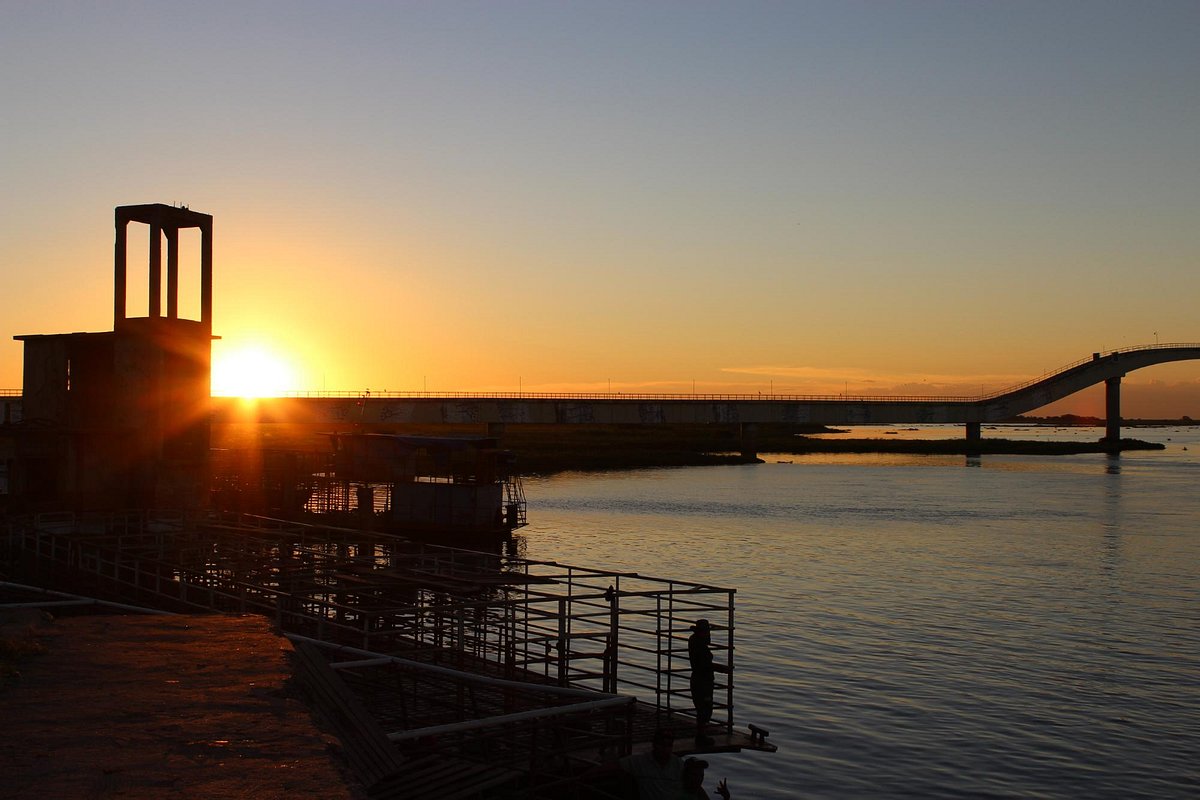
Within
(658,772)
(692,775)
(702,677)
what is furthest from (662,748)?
(702,677)

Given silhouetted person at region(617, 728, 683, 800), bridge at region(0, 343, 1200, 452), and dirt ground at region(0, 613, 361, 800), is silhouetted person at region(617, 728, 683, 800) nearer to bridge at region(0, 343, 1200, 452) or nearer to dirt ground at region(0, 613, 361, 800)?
dirt ground at region(0, 613, 361, 800)

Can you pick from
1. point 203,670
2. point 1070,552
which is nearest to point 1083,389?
point 1070,552

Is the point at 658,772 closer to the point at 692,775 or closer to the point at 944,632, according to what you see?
the point at 692,775

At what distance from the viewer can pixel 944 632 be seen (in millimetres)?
37125

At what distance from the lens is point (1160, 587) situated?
158ft

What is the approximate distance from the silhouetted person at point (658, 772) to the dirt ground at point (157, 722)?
526 cm

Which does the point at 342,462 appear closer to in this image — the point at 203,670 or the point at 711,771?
the point at 711,771

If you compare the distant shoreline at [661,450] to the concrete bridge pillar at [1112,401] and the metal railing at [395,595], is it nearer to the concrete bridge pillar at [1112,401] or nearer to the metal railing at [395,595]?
the concrete bridge pillar at [1112,401]

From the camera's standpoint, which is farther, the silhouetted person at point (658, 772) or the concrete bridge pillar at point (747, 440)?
the concrete bridge pillar at point (747, 440)

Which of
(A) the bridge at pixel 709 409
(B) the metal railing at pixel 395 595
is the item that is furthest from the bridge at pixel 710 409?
(B) the metal railing at pixel 395 595

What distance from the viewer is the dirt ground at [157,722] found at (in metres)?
10.3

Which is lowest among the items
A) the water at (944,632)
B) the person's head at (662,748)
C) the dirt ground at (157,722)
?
the water at (944,632)

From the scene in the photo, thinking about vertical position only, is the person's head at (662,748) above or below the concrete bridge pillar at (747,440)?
below

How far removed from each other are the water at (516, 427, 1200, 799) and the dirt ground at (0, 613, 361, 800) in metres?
10.9
